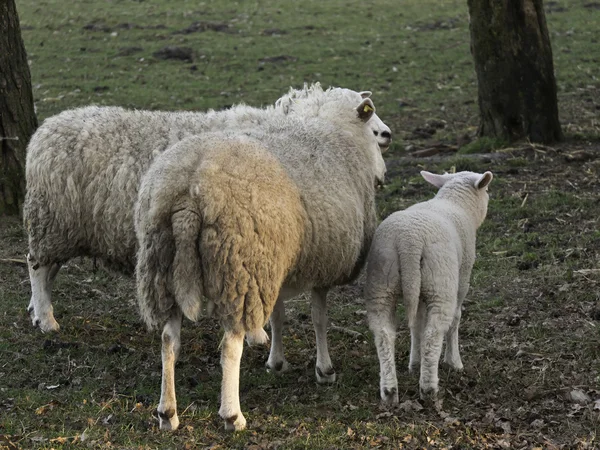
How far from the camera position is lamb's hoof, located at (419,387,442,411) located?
17.3 feet

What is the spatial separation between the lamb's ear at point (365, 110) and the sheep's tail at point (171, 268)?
2038 millimetres

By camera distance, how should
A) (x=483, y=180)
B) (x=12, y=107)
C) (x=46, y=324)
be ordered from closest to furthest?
(x=483, y=180) → (x=46, y=324) → (x=12, y=107)

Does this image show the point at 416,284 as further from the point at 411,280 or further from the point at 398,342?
the point at 398,342

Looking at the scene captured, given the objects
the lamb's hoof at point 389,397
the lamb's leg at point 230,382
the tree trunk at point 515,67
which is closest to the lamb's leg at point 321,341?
the lamb's hoof at point 389,397

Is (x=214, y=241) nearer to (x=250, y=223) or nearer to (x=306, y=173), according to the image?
(x=250, y=223)

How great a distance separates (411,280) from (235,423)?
4.13 feet

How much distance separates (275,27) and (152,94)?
5.59 meters

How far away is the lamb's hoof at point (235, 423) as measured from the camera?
4.95m

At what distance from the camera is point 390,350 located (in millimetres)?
5355

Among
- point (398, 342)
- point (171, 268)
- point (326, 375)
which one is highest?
point (171, 268)

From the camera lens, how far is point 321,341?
5.94 metres

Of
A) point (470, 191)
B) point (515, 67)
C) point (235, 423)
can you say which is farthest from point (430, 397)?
point (515, 67)

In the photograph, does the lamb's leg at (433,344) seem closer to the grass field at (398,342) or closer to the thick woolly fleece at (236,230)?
the grass field at (398,342)

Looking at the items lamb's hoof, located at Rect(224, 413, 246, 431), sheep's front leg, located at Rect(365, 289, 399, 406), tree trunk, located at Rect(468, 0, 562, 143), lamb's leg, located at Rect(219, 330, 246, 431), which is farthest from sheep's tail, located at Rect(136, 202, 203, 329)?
tree trunk, located at Rect(468, 0, 562, 143)
